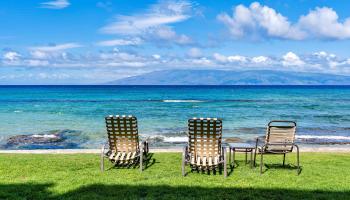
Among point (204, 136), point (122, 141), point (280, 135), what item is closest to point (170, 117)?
point (122, 141)

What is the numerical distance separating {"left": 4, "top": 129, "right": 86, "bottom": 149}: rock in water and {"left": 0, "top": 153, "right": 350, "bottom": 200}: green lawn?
9344 mm

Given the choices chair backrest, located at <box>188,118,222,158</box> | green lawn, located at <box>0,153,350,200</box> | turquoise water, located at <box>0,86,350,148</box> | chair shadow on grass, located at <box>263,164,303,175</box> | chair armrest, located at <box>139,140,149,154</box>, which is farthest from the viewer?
turquoise water, located at <box>0,86,350,148</box>

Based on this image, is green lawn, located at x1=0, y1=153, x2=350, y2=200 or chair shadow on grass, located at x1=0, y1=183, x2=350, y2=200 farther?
green lawn, located at x1=0, y1=153, x2=350, y2=200

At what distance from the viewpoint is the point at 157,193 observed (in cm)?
743

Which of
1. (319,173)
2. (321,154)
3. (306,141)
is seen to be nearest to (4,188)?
(319,173)

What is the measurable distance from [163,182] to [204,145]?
152 centimetres

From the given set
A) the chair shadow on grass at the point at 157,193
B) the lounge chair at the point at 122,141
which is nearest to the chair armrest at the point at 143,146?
the lounge chair at the point at 122,141

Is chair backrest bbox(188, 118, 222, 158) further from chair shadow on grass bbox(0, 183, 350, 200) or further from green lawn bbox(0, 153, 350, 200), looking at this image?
chair shadow on grass bbox(0, 183, 350, 200)

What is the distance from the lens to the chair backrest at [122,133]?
988cm

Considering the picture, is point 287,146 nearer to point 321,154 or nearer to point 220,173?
point 220,173

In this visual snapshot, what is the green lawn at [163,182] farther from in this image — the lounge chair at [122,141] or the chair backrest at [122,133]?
the chair backrest at [122,133]

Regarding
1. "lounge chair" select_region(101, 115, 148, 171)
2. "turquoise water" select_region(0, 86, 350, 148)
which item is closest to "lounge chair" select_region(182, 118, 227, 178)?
"lounge chair" select_region(101, 115, 148, 171)

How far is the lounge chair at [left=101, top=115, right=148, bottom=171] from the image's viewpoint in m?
9.86

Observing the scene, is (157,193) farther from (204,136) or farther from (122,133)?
(122,133)
